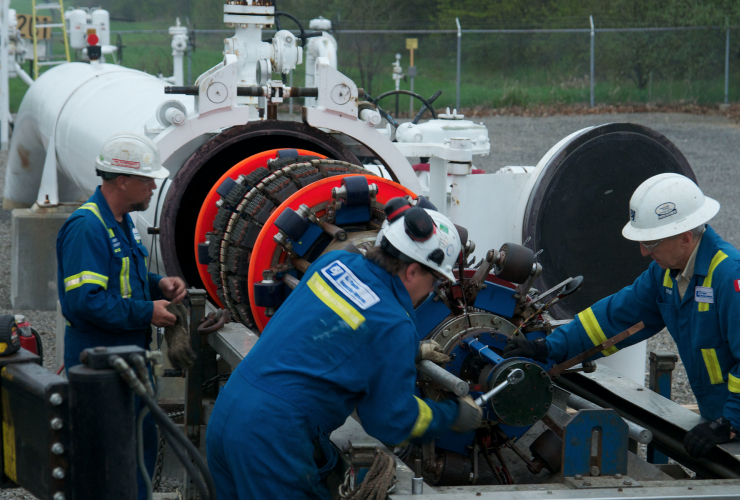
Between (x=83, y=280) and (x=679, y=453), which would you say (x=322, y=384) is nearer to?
(x=83, y=280)

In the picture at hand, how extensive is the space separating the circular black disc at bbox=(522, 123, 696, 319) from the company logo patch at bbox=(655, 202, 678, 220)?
1658 millimetres

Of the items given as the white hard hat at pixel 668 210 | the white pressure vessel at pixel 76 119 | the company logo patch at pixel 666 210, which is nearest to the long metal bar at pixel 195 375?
the white pressure vessel at pixel 76 119

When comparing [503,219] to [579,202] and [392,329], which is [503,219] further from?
[392,329]

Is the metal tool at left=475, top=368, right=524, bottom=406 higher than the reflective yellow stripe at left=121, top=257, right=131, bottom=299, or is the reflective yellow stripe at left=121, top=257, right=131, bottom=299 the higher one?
the reflective yellow stripe at left=121, top=257, right=131, bottom=299

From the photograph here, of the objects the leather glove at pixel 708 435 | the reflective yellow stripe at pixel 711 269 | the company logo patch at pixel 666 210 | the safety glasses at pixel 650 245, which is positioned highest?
the company logo patch at pixel 666 210

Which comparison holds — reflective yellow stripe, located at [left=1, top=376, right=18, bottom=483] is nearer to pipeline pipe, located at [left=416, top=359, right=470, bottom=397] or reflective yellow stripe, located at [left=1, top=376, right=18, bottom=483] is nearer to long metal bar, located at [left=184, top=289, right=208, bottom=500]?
pipeline pipe, located at [left=416, top=359, right=470, bottom=397]

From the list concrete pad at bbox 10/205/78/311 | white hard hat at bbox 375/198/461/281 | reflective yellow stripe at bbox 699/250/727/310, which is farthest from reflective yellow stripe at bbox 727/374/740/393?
concrete pad at bbox 10/205/78/311

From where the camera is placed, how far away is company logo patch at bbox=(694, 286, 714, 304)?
285 cm

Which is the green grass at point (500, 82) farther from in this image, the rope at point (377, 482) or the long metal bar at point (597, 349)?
the rope at point (377, 482)

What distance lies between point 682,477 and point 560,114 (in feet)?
57.1

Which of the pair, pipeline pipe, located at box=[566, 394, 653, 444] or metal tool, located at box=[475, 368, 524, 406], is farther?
pipeline pipe, located at box=[566, 394, 653, 444]

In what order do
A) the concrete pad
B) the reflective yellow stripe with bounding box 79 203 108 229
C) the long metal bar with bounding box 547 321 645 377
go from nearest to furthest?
the long metal bar with bounding box 547 321 645 377, the reflective yellow stripe with bounding box 79 203 108 229, the concrete pad

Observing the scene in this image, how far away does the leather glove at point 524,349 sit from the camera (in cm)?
286

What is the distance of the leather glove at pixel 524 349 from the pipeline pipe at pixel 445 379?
411 millimetres
